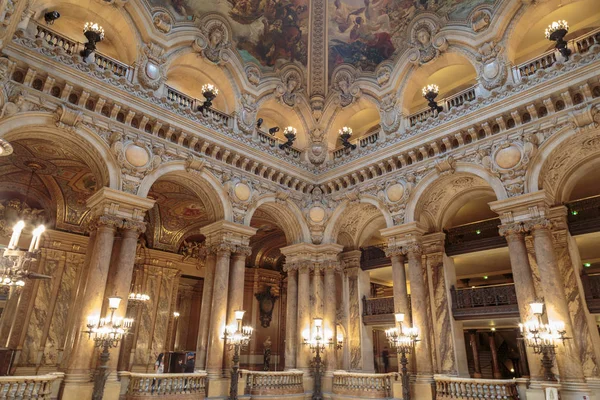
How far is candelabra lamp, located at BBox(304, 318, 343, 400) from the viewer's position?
1343 centimetres

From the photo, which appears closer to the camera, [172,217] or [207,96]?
[207,96]

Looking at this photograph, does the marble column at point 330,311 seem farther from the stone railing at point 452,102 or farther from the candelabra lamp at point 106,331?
the candelabra lamp at point 106,331

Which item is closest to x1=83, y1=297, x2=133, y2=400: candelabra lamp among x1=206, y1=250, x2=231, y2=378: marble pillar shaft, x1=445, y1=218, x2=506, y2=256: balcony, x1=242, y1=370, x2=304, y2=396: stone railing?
x1=206, y1=250, x2=231, y2=378: marble pillar shaft

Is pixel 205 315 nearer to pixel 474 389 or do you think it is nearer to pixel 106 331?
pixel 106 331

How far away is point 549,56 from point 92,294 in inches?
572

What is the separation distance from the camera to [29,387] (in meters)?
8.79

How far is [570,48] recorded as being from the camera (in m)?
12.0

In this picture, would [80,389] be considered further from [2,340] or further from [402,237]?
[402,237]

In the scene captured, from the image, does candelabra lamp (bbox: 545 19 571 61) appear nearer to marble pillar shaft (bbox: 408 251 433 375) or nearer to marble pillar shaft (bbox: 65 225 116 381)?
marble pillar shaft (bbox: 408 251 433 375)

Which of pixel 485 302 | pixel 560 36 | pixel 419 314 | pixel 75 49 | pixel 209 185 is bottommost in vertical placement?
pixel 419 314

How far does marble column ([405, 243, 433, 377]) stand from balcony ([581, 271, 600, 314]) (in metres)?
4.45

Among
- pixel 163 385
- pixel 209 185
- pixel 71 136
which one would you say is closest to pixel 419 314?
pixel 163 385

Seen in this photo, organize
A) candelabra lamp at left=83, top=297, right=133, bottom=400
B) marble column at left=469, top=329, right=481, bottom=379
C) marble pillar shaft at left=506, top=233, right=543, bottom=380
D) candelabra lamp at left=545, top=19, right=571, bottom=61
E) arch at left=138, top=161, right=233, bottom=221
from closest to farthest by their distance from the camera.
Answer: candelabra lamp at left=83, top=297, right=133, bottom=400 → marble pillar shaft at left=506, top=233, right=543, bottom=380 → candelabra lamp at left=545, top=19, right=571, bottom=61 → arch at left=138, top=161, right=233, bottom=221 → marble column at left=469, top=329, right=481, bottom=379

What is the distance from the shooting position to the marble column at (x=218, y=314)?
12266 mm
